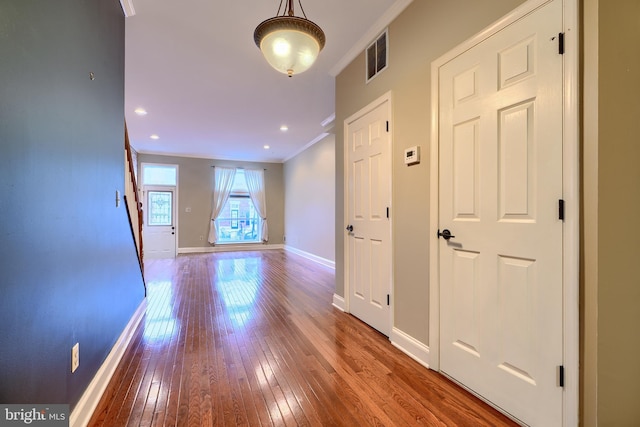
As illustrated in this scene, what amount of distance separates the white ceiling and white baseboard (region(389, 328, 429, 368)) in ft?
8.87

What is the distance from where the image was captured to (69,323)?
1.35 metres

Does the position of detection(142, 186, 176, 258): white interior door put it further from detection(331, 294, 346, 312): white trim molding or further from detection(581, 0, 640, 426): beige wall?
detection(581, 0, 640, 426): beige wall

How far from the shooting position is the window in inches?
337

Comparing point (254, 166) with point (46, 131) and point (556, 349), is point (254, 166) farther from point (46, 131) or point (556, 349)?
point (556, 349)

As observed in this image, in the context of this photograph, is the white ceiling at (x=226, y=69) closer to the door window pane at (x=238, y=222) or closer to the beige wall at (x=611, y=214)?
the beige wall at (x=611, y=214)

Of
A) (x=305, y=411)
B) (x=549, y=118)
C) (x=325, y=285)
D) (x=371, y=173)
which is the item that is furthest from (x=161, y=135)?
(x=549, y=118)

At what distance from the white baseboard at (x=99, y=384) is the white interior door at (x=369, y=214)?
2.11 metres

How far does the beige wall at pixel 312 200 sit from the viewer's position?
5.96 m

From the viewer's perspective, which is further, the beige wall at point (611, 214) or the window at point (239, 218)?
the window at point (239, 218)

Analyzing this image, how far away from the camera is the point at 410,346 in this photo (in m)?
2.16

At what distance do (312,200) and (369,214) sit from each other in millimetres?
4165

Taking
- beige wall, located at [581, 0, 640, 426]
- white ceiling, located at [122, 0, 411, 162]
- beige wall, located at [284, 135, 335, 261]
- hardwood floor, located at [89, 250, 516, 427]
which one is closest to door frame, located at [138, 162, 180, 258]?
white ceiling, located at [122, 0, 411, 162]
